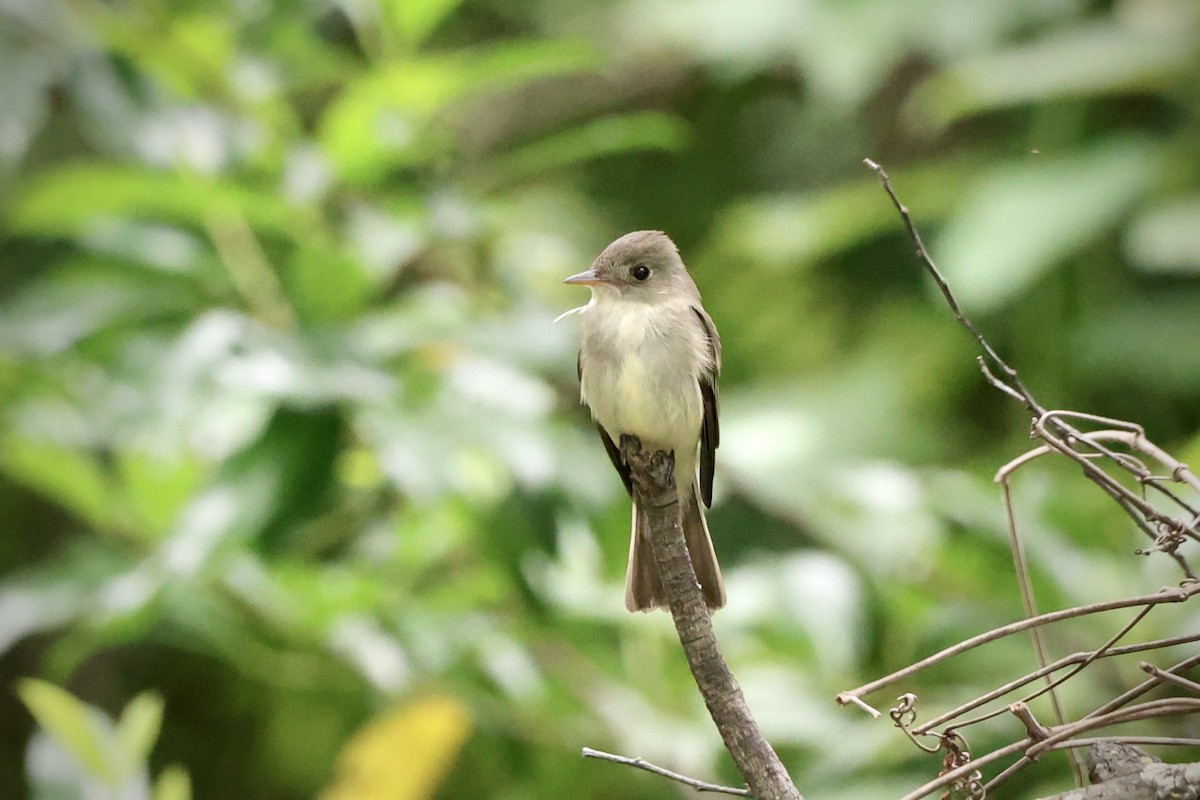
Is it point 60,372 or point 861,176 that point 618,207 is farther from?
point 60,372

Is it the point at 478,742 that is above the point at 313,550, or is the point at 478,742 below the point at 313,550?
below

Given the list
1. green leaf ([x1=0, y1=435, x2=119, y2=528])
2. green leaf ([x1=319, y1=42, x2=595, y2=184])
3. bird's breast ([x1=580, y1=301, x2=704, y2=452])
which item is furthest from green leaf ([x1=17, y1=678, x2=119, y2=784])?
green leaf ([x1=319, y1=42, x2=595, y2=184])

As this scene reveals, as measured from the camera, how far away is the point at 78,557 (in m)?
3.52

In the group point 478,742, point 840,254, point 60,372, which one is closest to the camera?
point 60,372

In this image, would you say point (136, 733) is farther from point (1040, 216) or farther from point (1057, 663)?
point (1040, 216)

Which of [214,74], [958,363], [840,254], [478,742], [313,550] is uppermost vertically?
[840,254]

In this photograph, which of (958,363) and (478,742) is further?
(958,363)

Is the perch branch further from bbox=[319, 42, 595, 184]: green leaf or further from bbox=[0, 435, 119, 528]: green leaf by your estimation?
bbox=[0, 435, 119, 528]: green leaf

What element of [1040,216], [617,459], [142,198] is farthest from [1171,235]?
[142,198]

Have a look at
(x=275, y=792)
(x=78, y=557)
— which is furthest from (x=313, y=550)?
(x=275, y=792)

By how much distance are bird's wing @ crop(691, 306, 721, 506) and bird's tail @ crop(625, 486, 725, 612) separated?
12 cm

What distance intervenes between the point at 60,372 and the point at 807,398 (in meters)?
2.60

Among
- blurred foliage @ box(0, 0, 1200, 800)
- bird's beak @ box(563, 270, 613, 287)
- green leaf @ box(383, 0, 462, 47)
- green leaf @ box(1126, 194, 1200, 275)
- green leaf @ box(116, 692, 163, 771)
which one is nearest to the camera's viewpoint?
bird's beak @ box(563, 270, 613, 287)

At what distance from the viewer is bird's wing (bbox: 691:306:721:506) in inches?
94.7
